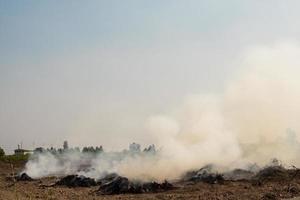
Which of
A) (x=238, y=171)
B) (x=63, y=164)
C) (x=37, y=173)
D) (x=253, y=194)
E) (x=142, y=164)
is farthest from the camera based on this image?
(x=63, y=164)

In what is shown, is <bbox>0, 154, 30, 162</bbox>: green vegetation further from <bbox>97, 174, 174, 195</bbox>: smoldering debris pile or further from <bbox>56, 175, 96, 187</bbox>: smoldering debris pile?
<bbox>97, 174, 174, 195</bbox>: smoldering debris pile

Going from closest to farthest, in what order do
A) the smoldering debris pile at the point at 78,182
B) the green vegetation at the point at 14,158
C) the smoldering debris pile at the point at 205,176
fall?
the smoldering debris pile at the point at 205,176, the smoldering debris pile at the point at 78,182, the green vegetation at the point at 14,158

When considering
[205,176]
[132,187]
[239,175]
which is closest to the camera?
[132,187]

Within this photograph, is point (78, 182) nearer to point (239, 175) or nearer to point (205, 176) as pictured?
point (205, 176)

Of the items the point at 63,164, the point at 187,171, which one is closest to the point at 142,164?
the point at 187,171

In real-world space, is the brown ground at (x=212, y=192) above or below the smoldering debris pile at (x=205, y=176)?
below

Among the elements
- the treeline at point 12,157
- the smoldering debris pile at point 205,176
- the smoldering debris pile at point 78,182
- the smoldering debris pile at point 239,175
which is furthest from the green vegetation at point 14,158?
the smoldering debris pile at point 239,175

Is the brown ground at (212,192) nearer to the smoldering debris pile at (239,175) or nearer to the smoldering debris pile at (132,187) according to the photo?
the smoldering debris pile at (132,187)

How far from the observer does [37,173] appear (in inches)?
3236

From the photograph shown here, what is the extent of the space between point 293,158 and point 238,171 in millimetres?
6621

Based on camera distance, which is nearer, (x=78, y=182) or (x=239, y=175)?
(x=239, y=175)

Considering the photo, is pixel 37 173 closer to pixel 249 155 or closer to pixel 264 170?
pixel 249 155

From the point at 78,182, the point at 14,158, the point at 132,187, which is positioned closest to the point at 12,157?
the point at 14,158

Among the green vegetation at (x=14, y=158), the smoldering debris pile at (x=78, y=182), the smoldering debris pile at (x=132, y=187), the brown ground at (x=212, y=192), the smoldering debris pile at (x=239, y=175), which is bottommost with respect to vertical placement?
the brown ground at (x=212, y=192)
